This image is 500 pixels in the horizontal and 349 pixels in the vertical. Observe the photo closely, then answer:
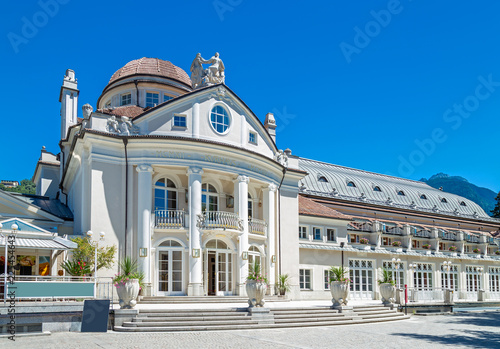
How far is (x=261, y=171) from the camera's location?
30.6 metres

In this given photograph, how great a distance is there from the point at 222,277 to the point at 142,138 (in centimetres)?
863

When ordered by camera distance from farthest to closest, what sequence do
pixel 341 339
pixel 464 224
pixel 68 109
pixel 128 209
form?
pixel 464 224, pixel 68 109, pixel 128 209, pixel 341 339

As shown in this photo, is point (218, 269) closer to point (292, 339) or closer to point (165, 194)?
Result: point (165, 194)

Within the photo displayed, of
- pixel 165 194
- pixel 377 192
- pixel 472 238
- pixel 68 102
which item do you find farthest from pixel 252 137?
pixel 472 238

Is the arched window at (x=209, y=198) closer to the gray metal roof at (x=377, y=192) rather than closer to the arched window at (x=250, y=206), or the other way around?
the arched window at (x=250, y=206)

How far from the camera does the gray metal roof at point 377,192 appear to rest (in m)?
49.9

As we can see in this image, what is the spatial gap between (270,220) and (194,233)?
5.89 m

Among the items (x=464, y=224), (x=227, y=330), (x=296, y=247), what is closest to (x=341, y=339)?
(x=227, y=330)

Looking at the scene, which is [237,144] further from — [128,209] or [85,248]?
[85,248]

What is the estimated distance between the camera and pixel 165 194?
2867 centimetres

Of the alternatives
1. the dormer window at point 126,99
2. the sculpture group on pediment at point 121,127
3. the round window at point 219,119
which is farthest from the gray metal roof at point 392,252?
the dormer window at point 126,99

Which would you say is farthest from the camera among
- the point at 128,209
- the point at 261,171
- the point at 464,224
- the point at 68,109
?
the point at 464,224

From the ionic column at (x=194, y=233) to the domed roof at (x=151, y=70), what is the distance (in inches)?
464

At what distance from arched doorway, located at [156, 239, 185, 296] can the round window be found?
6701 mm
